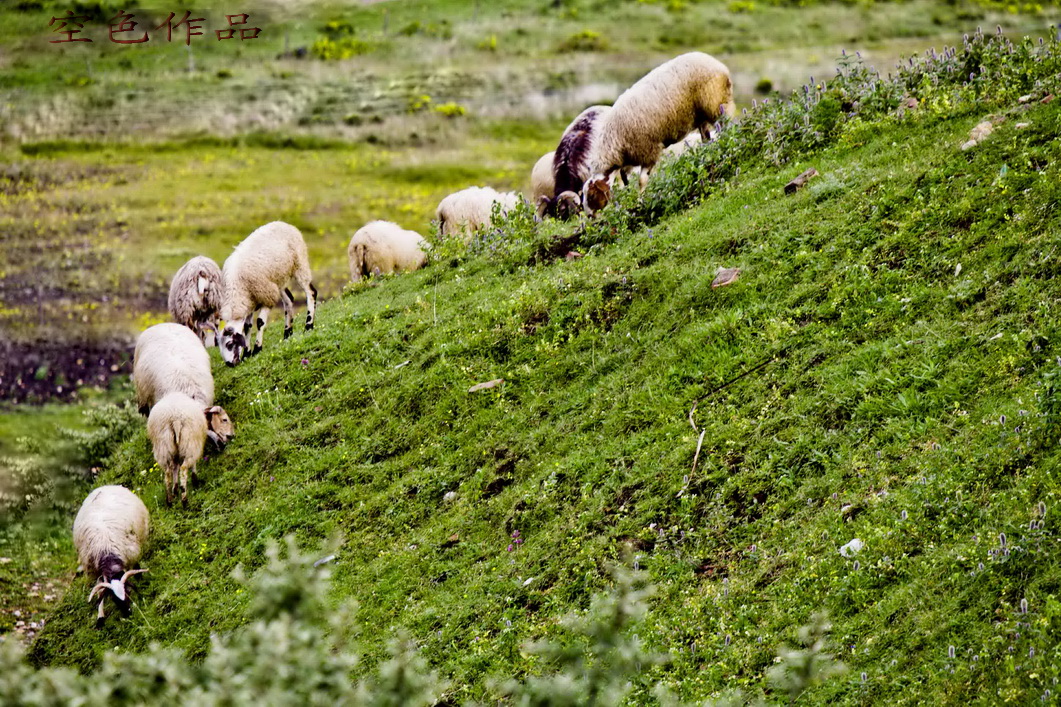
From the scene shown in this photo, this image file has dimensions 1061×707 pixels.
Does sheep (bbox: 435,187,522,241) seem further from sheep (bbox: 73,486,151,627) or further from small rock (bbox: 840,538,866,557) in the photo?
small rock (bbox: 840,538,866,557)

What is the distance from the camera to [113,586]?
11.5 m

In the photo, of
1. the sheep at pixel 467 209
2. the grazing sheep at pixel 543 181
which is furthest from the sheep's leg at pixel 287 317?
the grazing sheep at pixel 543 181

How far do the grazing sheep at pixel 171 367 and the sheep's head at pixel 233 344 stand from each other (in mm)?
527

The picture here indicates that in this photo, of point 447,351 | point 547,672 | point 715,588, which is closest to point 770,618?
point 715,588

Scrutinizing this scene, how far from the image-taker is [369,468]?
11547mm

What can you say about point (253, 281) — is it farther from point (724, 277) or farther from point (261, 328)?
point (724, 277)

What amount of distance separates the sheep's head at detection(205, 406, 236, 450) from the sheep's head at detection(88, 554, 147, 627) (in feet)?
7.40

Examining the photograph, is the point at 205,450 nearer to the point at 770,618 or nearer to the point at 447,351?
the point at 447,351

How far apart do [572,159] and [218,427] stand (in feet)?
25.1

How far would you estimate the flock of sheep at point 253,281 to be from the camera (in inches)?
515

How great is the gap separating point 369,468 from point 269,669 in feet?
27.2

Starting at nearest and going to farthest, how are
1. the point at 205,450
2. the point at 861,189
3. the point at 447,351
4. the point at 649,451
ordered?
the point at 649,451, the point at 861,189, the point at 447,351, the point at 205,450

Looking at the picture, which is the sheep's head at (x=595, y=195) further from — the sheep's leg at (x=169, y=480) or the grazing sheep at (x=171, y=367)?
the sheep's leg at (x=169, y=480)

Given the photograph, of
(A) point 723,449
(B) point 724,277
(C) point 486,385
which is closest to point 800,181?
(B) point 724,277
